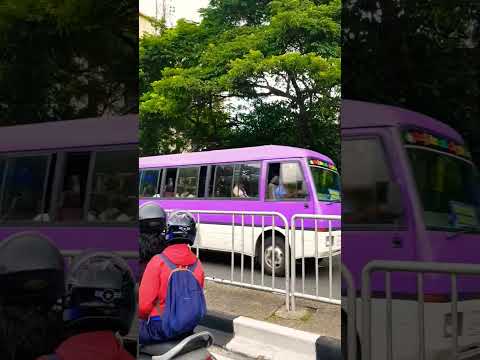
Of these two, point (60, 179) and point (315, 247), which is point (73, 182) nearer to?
point (60, 179)

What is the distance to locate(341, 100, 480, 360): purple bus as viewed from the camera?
1255mm

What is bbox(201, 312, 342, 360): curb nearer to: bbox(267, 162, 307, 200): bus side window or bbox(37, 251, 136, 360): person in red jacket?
bbox(37, 251, 136, 360): person in red jacket

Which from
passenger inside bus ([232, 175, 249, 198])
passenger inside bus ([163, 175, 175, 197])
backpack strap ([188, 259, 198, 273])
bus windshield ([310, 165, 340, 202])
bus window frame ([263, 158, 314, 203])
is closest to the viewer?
bus windshield ([310, 165, 340, 202])

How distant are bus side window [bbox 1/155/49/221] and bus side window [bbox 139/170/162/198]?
371 millimetres

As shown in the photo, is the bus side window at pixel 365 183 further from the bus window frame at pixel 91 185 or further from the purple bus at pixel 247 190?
the bus window frame at pixel 91 185

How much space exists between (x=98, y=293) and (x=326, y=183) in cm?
95

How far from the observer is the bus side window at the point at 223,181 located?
1.81 metres

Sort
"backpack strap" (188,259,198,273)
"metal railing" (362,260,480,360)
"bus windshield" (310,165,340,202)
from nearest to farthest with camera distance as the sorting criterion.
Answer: "metal railing" (362,260,480,360), "bus windshield" (310,165,340,202), "backpack strap" (188,259,198,273)

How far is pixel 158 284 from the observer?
5.43ft

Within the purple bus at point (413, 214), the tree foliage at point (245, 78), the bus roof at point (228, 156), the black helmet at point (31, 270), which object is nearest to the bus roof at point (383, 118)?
the purple bus at point (413, 214)

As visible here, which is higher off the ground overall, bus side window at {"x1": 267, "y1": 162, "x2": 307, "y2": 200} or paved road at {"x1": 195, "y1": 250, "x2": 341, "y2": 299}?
bus side window at {"x1": 267, "y1": 162, "x2": 307, "y2": 200}

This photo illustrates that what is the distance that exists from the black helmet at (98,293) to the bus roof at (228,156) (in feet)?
1.36

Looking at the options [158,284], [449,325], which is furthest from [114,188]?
[449,325]

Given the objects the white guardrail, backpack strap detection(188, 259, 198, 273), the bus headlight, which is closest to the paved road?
the white guardrail
